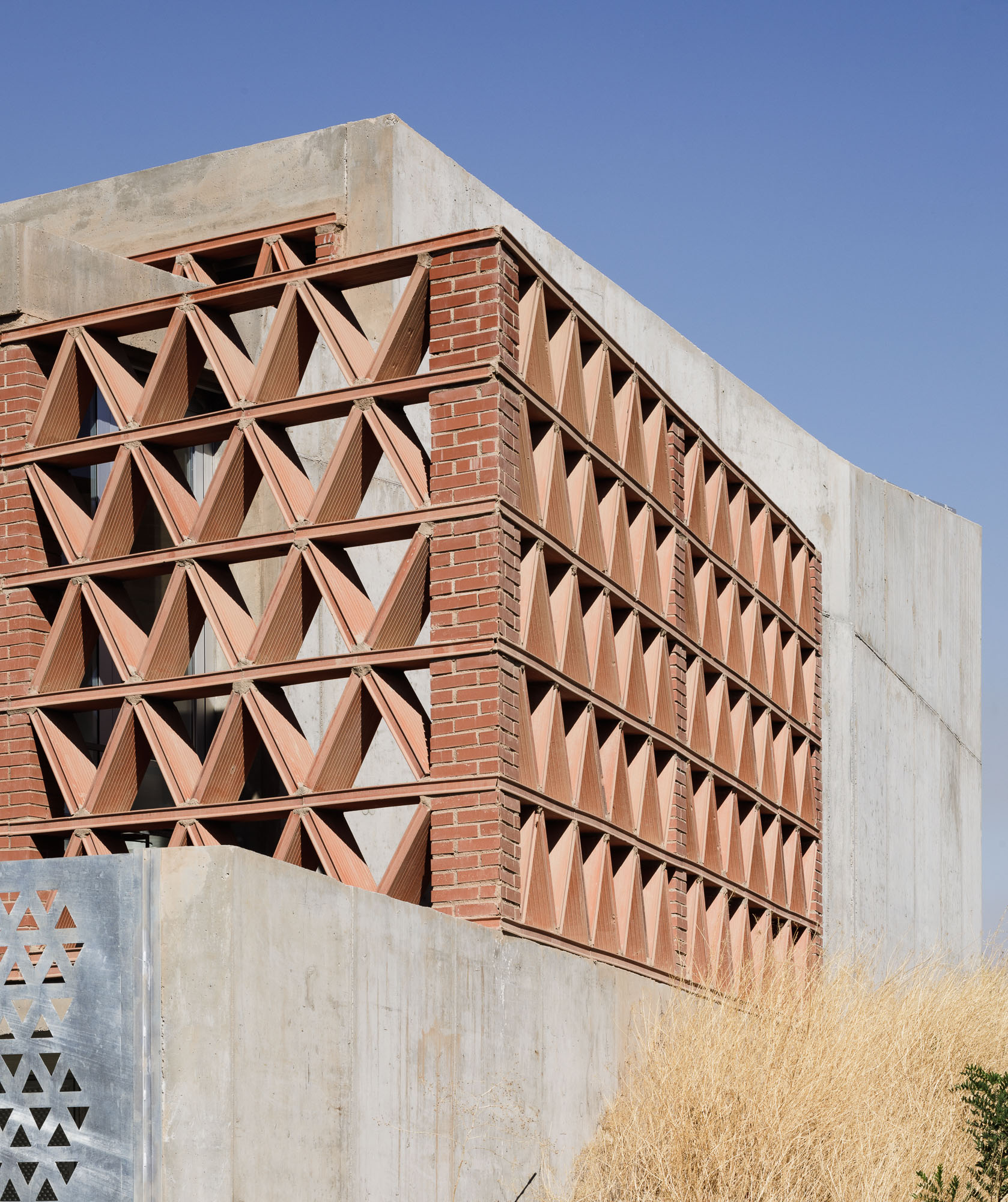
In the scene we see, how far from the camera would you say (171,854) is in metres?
8.50

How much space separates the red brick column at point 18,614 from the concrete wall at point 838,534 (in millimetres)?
3558

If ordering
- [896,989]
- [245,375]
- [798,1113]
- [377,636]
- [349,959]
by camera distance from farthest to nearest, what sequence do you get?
[896,989] < [245,375] < [377,636] < [798,1113] < [349,959]

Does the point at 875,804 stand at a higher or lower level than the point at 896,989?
higher

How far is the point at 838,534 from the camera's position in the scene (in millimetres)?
24375

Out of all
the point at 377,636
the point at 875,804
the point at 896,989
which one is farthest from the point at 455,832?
the point at 875,804

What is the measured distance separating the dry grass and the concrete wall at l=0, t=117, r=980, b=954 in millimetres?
7215

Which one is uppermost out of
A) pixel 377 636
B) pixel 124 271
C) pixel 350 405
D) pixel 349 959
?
pixel 124 271

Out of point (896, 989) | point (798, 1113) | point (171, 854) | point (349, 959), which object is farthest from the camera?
point (896, 989)

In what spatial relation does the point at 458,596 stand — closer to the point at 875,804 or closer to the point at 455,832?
the point at 455,832

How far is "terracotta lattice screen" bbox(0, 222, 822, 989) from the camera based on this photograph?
12.4 metres

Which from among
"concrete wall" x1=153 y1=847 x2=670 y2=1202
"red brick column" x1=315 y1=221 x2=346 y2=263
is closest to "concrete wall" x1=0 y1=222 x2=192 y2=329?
"red brick column" x1=315 y1=221 x2=346 y2=263

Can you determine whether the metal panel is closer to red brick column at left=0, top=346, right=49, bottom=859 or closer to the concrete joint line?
red brick column at left=0, top=346, right=49, bottom=859

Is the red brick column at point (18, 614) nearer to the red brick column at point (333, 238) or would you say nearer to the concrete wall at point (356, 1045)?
the red brick column at point (333, 238)

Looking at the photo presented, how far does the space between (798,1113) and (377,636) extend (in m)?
4.05
